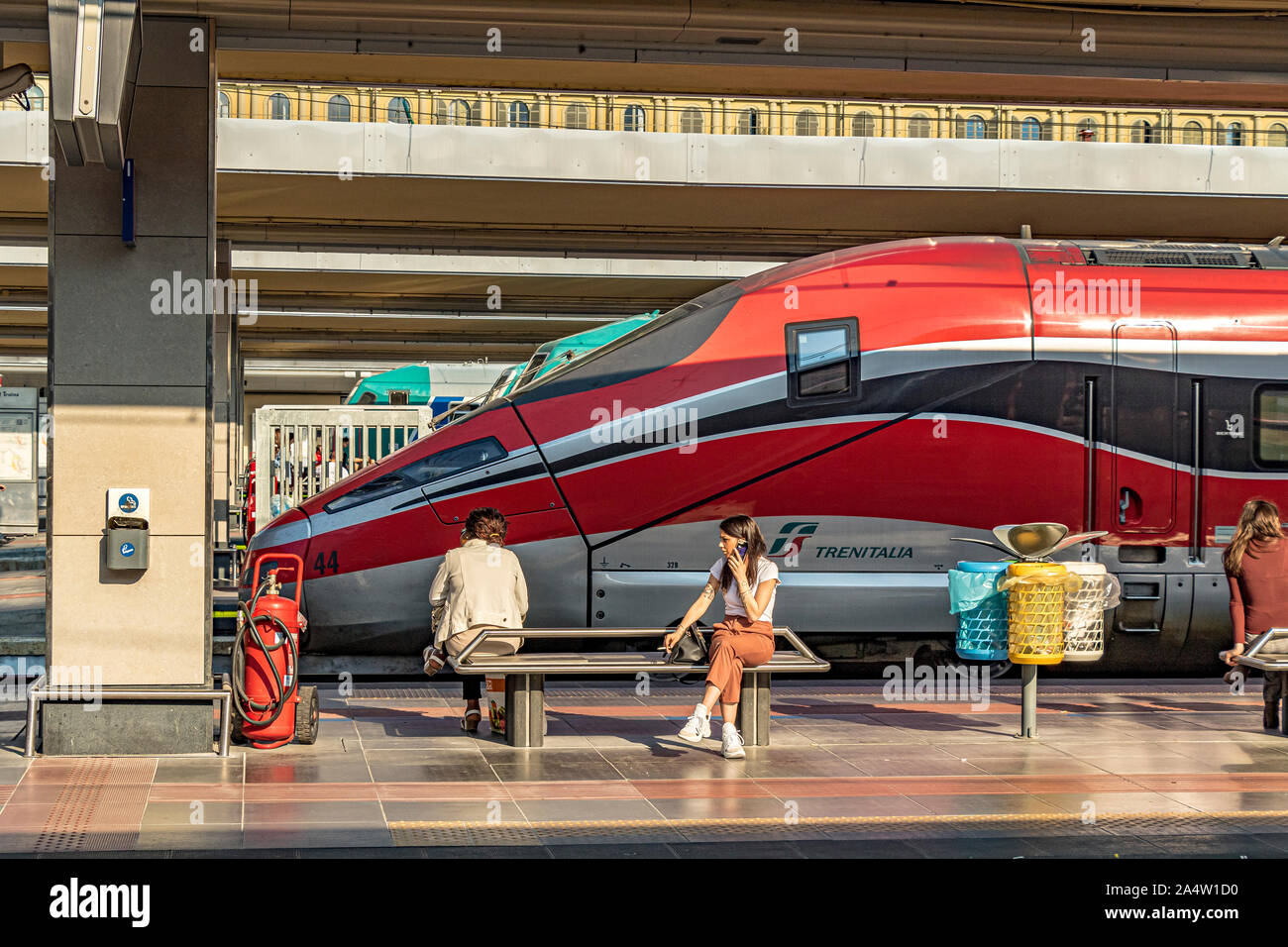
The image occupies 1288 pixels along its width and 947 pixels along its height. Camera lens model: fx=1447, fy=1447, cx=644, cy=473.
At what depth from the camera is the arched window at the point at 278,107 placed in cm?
1789

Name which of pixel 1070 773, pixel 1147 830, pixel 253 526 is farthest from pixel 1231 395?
pixel 253 526

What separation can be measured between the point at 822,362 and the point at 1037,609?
3455 millimetres

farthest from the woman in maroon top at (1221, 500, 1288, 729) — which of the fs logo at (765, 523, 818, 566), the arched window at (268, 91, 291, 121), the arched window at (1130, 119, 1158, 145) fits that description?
the arched window at (268, 91, 291, 121)

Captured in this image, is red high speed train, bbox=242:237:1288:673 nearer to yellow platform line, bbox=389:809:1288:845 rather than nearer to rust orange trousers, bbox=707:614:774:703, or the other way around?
rust orange trousers, bbox=707:614:774:703

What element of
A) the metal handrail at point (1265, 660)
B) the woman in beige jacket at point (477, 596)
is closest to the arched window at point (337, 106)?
the woman in beige jacket at point (477, 596)

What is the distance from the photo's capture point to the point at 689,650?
359 inches

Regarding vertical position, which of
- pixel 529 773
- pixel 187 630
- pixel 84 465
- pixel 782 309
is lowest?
pixel 529 773

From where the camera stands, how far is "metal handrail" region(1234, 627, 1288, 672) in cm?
941

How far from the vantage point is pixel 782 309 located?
12148mm

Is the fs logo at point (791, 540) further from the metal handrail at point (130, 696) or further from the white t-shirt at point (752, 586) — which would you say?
the metal handrail at point (130, 696)

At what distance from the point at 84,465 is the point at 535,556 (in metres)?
4.10

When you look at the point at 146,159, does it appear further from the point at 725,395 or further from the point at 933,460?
the point at 933,460

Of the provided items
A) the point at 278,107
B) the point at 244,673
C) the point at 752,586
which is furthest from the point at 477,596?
the point at 278,107

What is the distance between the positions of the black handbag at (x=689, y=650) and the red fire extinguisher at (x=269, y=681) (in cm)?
223
